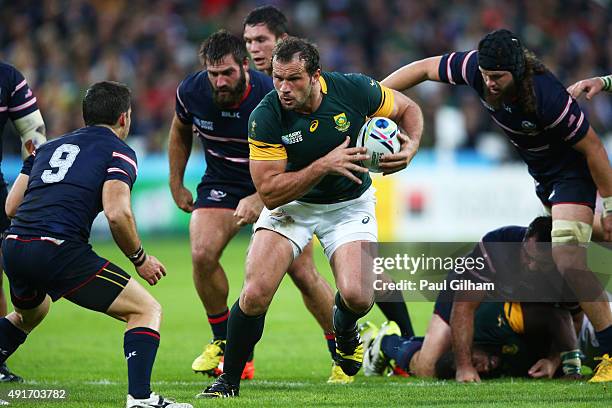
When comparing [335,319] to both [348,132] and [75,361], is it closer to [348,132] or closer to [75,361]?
[348,132]

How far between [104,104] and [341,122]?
1.54m

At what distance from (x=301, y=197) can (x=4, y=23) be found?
1551 centimetres

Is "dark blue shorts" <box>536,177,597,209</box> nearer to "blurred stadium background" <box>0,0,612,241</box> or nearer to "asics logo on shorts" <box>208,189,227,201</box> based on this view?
"asics logo on shorts" <box>208,189,227,201</box>

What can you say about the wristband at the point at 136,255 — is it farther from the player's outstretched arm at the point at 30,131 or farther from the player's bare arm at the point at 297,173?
the player's outstretched arm at the point at 30,131

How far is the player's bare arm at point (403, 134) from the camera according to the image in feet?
21.7

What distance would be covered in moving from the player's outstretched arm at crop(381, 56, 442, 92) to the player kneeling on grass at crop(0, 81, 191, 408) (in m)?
2.44

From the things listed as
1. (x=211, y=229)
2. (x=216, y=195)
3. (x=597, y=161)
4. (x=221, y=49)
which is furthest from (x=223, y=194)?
(x=597, y=161)

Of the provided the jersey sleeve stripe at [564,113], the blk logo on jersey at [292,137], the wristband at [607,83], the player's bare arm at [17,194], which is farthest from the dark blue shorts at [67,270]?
the wristband at [607,83]

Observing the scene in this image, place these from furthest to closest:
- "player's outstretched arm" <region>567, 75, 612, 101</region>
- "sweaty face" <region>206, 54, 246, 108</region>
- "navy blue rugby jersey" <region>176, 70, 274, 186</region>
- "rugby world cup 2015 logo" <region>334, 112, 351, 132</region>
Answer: "navy blue rugby jersey" <region>176, 70, 274, 186</region>
"sweaty face" <region>206, 54, 246, 108</region>
"player's outstretched arm" <region>567, 75, 612, 101</region>
"rugby world cup 2015 logo" <region>334, 112, 351, 132</region>

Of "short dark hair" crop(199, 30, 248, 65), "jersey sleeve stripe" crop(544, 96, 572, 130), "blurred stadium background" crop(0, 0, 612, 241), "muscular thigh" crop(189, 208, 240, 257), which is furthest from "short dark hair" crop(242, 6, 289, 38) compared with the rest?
"blurred stadium background" crop(0, 0, 612, 241)

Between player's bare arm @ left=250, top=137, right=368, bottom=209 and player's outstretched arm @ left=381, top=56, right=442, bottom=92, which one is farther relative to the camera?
player's outstretched arm @ left=381, top=56, right=442, bottom=92

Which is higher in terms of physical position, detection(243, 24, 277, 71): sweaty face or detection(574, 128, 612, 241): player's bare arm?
detection(243, 24, 277, 71): sweaty face

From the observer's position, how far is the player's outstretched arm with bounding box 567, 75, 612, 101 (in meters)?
7.58

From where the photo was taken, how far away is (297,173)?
21.4 feet
